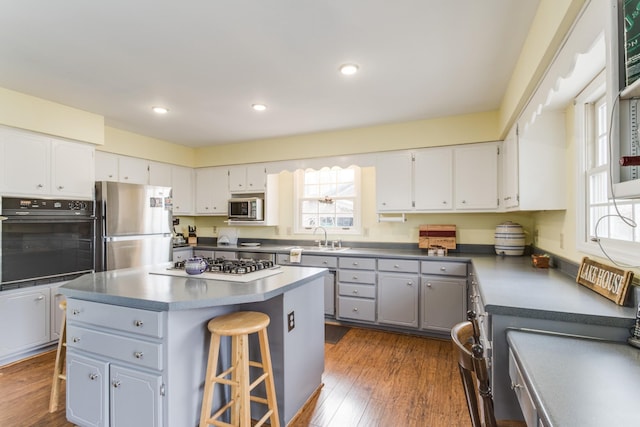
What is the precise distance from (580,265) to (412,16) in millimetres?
1860

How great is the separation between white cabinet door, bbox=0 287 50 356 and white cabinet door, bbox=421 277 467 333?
3792 mm

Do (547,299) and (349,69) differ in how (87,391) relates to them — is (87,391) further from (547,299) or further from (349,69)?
(349,69)

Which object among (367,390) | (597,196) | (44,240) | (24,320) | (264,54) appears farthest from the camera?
(44,240)

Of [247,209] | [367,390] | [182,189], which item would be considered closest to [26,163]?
[182,189]

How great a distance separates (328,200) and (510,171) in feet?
7.46

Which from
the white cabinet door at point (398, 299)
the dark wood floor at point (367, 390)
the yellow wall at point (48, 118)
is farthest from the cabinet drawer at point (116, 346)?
the white cabinet door at point (398, 299)

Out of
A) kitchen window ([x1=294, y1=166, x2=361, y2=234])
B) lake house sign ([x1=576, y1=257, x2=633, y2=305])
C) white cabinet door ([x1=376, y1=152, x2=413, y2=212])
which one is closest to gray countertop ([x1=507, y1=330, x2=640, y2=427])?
lake house sign ([x1=576, y1=257, x2=633, y2=305])

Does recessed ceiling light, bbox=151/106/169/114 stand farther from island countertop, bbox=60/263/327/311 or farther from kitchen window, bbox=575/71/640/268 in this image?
kitchen window, bbox=575/71/640/268

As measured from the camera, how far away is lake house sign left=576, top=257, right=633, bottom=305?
1465 millimetres

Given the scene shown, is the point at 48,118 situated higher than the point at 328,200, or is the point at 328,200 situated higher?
the point at 48,118

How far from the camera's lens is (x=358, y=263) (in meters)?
3.73

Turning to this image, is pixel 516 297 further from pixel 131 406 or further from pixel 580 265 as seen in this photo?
pixel 131 406

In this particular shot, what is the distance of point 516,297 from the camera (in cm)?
165

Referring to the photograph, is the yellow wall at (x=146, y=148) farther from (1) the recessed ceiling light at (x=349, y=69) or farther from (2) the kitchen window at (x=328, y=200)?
(1) the recessed ceiling light at (x=349, y=69)
